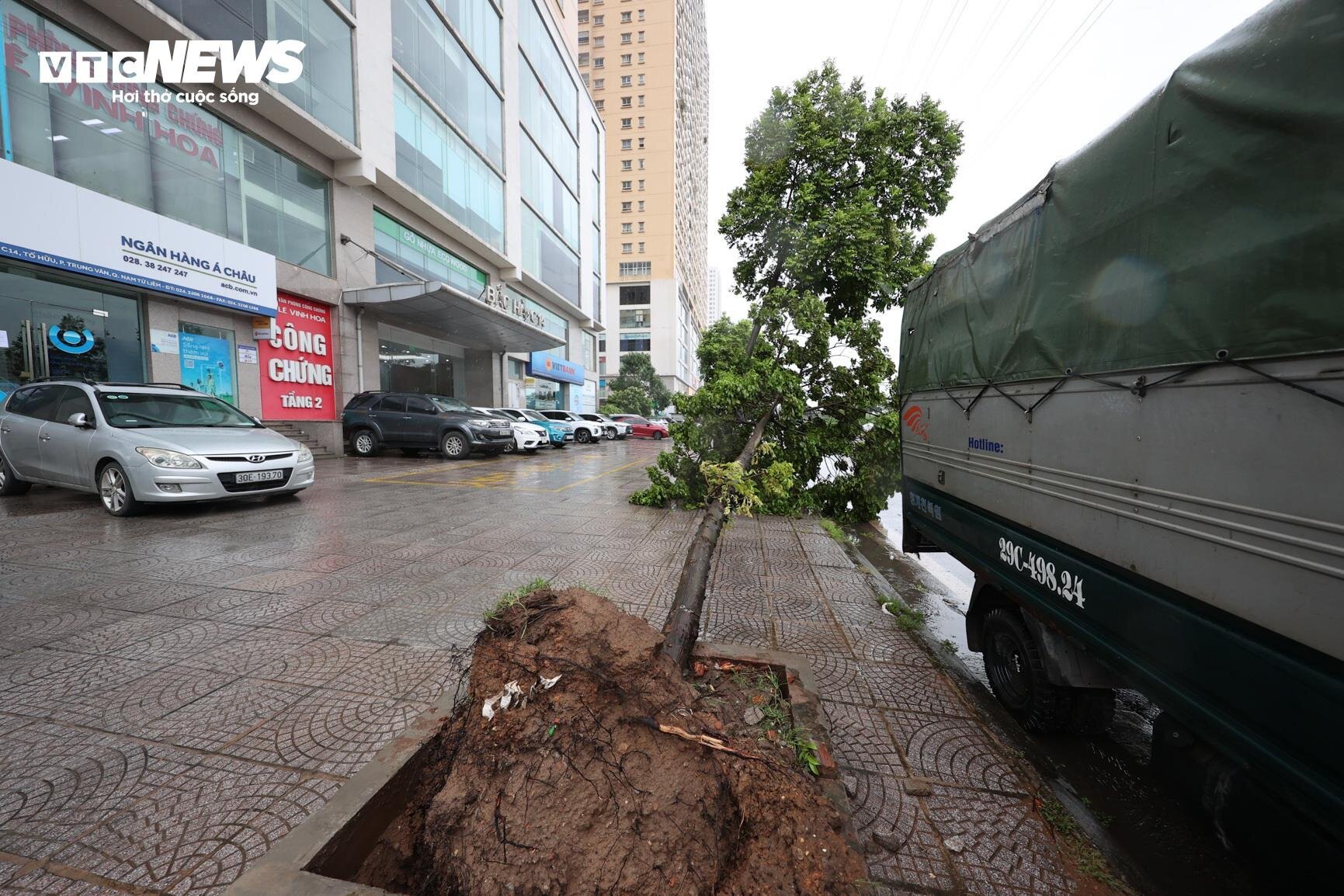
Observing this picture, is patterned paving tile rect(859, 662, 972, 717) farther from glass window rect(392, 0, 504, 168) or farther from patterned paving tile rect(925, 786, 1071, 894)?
glass window rect(392, 0, 504, 168)

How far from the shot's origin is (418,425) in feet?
48.2

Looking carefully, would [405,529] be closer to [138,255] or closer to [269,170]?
[138,255]

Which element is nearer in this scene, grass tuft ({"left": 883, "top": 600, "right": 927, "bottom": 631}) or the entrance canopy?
grass tuft ({"left": 883, "top": 600, "right": 927, "bottom": 631})

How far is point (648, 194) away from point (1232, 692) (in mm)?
69065

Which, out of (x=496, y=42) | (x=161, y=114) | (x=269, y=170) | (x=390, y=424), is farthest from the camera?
(x=496, y=42)

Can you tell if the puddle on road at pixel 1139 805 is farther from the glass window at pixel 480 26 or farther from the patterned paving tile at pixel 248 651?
the glass window at pixel 480 26

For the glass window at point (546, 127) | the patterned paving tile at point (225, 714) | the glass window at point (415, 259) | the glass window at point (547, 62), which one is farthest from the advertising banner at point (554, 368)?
the patterned paving tile at point (225, 714)

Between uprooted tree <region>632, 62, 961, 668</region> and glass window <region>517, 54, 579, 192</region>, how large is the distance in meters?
21.8

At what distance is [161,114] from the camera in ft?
37.7

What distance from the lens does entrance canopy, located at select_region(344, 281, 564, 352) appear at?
15.5 m

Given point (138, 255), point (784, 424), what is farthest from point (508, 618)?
point (138, 255)

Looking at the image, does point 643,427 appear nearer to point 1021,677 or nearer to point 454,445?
point 454,445

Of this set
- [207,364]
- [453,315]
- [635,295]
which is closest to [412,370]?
[453,315]

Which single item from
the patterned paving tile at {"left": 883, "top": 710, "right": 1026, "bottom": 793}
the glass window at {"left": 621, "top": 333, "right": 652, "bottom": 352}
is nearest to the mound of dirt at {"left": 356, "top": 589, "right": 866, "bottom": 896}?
the patterned paving tile at {"left": 883, "top": 710, "right": 1026, "bottom": 793}
